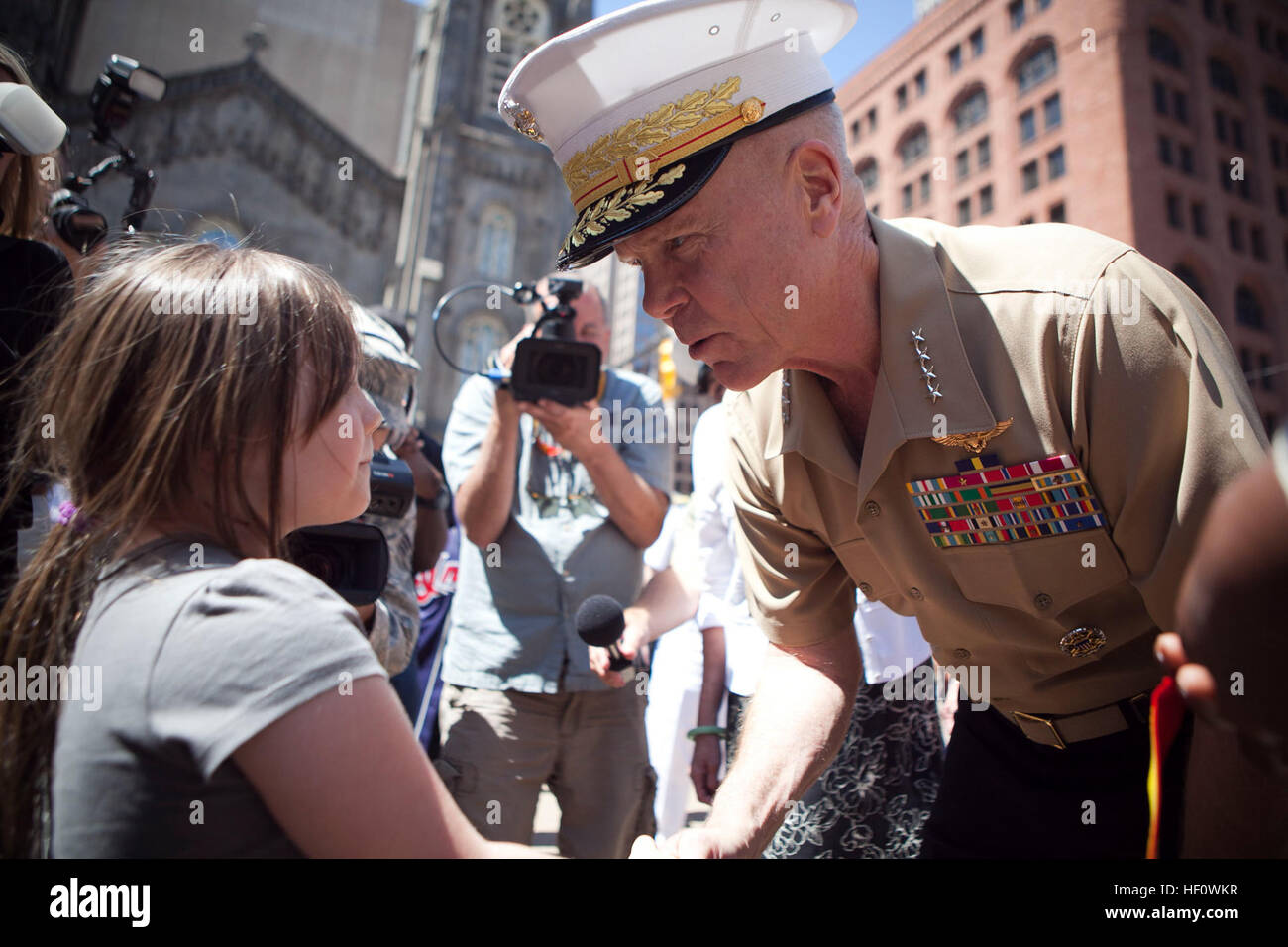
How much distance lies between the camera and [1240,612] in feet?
2.76

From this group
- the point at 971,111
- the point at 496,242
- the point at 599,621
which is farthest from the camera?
the point at 971,111

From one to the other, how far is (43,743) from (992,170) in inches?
1513

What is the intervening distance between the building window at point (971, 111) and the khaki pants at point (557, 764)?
37.5 m

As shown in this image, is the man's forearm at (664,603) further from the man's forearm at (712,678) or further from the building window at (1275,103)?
the building window at (1275,103)

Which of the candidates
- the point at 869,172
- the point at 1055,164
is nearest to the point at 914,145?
the point at 869,172

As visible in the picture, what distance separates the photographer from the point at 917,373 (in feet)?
5.62

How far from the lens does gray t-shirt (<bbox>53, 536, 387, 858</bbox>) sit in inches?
39.5

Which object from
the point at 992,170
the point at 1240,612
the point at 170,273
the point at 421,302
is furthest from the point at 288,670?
the point at 992,170

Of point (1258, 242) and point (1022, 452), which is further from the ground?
point (1258, 242)

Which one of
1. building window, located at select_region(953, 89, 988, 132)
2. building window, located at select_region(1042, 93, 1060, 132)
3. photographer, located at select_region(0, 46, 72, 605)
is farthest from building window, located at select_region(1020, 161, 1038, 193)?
photographer, located at select_region(0, 46, 72, 605)

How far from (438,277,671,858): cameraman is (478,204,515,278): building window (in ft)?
95.8

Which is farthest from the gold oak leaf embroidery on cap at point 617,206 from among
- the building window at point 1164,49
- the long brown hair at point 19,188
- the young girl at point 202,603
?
the building window at point 1164,49

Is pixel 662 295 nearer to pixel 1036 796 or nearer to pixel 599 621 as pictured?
pixel 599 621

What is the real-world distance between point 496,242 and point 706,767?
3091cm
